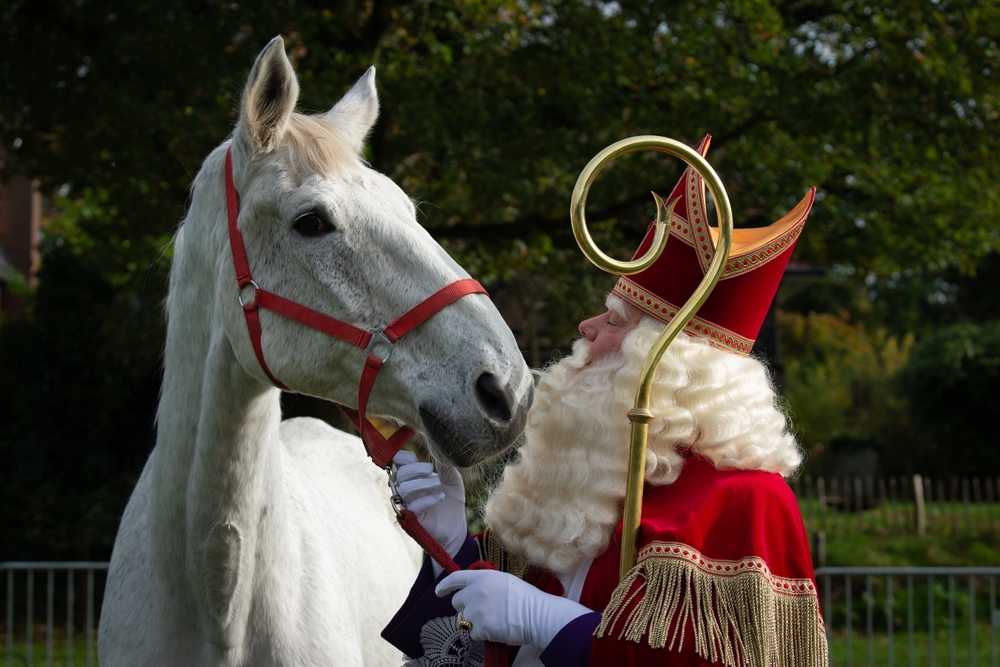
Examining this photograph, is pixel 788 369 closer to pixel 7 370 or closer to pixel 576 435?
pixel 7 370

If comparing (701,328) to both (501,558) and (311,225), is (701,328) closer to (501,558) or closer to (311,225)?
(501,558)

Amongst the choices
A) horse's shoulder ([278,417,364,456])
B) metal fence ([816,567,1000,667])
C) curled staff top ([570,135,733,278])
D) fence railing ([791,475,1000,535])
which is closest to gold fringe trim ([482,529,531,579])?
curled staff top ([570,135,733,278])

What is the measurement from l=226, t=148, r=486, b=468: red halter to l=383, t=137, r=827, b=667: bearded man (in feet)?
0.72

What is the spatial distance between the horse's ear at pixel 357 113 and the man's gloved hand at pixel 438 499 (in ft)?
2.80

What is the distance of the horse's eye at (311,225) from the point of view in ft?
6.19

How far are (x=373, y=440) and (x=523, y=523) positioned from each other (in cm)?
43

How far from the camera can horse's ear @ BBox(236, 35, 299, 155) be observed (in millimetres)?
1864

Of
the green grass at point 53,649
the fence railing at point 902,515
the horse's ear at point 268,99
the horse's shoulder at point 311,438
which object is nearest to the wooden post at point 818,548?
the fence railing at point 902,515

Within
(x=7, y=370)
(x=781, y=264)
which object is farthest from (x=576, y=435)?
(x=7, y=370)

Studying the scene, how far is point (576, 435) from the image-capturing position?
1992mm

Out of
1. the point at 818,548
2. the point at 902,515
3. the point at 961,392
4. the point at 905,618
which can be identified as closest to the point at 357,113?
the point at 818,548

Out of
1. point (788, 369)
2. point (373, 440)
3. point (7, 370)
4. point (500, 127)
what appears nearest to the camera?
point (373, 440)

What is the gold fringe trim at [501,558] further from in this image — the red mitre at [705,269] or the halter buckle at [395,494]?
the red mitre at [705,269]

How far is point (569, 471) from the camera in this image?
1963mm
